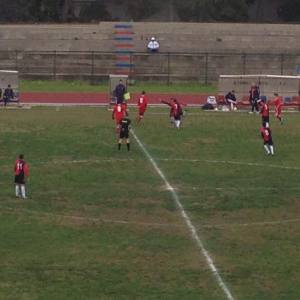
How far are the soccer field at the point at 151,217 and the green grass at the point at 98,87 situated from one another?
2293cm

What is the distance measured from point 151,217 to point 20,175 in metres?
3.57

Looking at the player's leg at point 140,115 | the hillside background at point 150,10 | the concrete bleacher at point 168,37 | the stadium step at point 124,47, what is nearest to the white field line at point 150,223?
the player's leg at point 140,115

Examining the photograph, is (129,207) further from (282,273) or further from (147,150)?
(147,150)

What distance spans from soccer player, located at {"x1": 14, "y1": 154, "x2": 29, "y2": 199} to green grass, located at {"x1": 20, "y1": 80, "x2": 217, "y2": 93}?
37.1m

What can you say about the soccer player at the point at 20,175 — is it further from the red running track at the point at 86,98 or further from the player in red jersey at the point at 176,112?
the red running track at the point at 86,98

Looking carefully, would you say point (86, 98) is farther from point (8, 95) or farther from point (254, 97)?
point (254, 97)

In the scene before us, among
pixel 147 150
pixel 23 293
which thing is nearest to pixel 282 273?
pixel 23 293

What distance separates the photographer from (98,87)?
66625 mm

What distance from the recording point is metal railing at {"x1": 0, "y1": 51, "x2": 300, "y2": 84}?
70.1 m

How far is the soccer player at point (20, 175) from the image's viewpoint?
25.2 meters

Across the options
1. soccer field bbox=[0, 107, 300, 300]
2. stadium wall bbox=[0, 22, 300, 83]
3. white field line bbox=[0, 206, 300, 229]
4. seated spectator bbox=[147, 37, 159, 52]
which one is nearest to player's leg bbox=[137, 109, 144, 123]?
soccer field bbox=[0, 107, 300, 300]

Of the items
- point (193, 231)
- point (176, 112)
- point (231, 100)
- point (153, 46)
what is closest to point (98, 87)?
point (153, 46)

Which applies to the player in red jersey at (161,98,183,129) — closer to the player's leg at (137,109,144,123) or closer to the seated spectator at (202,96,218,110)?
the player's leg at (137,109,144,123)

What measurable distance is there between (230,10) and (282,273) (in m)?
69.1
